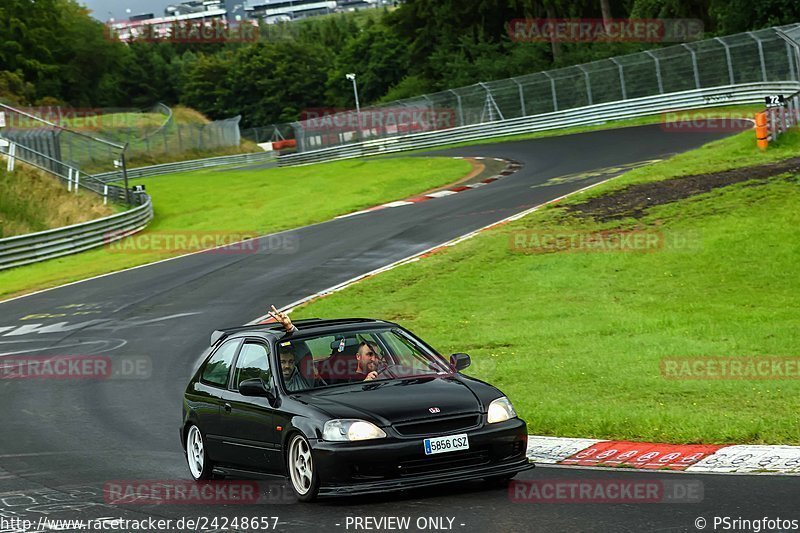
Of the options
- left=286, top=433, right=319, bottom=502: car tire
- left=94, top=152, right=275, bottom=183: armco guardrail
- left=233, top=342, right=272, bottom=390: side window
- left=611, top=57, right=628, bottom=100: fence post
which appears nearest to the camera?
left=286, top=433, right=319, bottom=502: car tire

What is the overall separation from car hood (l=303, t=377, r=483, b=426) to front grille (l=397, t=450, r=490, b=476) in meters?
0.32

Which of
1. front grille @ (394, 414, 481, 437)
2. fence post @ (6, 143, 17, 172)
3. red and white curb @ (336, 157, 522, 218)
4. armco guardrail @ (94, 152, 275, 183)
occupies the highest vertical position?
fence post @ (6, 143, 17, 172)

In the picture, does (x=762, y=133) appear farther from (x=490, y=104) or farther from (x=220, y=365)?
(x=490, y=104)

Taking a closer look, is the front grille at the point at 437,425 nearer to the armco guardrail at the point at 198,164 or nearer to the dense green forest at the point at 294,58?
the dense green forest at the point at 294,58

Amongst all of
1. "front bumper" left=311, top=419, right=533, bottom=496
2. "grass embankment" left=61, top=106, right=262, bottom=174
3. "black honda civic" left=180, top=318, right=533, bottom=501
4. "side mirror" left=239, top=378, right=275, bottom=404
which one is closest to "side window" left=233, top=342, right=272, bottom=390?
"black honda civic" left=180, top=318, right=533, bottom=501

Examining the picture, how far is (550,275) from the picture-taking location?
22.2 m

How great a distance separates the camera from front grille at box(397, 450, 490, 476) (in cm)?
826

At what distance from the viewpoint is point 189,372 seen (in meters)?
17.2

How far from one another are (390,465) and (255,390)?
5.15 ft

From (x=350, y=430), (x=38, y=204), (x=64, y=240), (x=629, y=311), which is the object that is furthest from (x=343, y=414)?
(x=38, y=204)

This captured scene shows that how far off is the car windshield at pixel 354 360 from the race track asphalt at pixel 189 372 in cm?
104

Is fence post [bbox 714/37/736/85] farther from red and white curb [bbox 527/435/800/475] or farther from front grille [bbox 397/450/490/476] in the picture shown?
front grille [bbox 397/450/490/476]

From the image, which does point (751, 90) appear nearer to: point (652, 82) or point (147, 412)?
point (652, 82)

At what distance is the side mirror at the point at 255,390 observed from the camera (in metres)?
9.23
